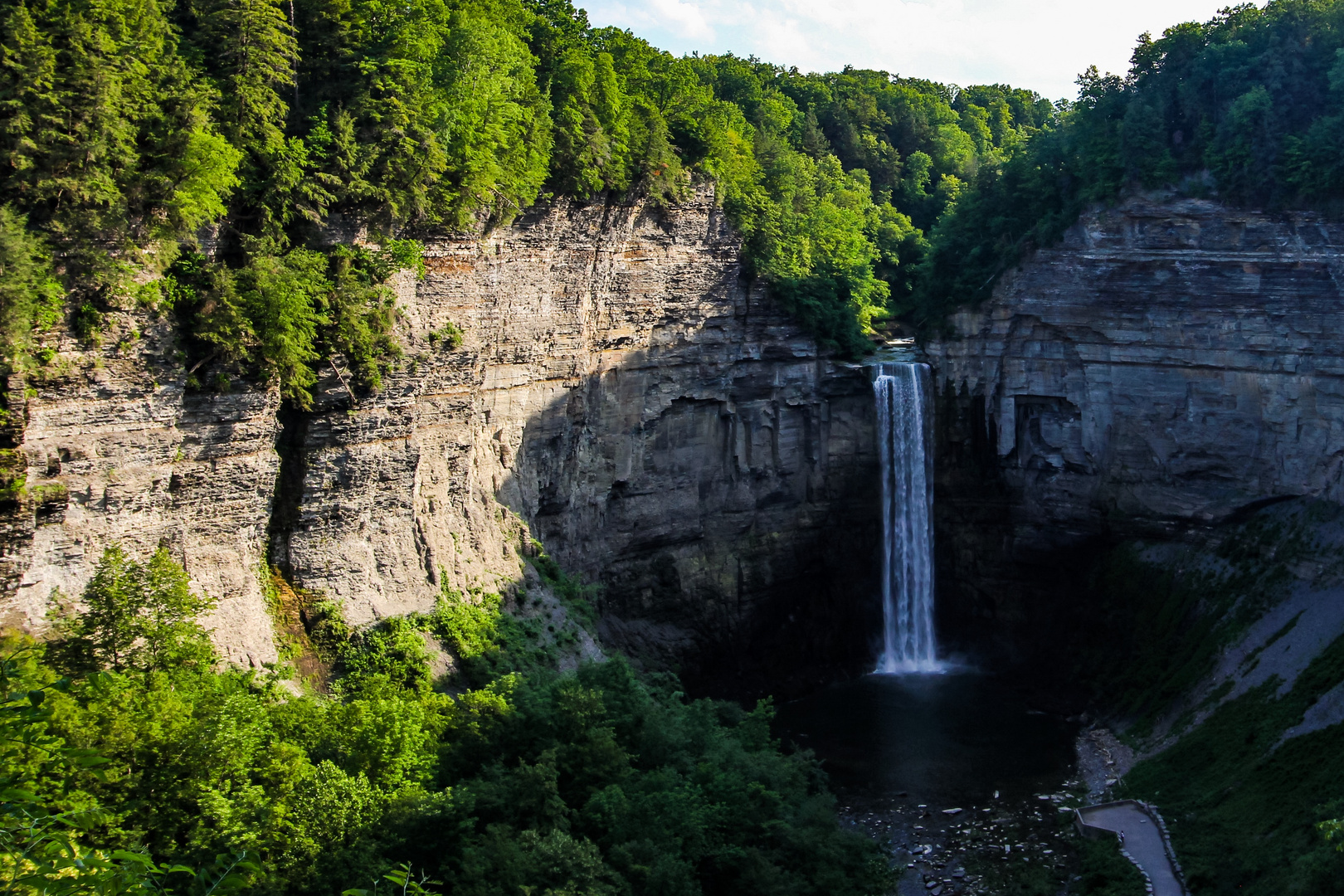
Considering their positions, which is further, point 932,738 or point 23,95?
point 932,738

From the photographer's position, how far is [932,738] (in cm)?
3934

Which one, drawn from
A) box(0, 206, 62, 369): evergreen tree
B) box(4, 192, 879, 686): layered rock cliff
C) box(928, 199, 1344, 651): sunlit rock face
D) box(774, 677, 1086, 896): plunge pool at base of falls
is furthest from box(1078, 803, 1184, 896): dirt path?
box(0, 206, 62, 369): evergreen tree

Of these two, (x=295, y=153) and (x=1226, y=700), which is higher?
(x=295, y=153)

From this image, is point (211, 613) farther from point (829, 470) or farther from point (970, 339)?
point (970, 339)

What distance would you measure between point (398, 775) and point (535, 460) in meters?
15.9

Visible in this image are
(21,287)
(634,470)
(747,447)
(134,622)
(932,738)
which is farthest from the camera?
(747,447)

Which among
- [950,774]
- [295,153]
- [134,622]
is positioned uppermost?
[295,153]

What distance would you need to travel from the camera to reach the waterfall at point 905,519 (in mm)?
46812

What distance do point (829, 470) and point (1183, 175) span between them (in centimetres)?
1681

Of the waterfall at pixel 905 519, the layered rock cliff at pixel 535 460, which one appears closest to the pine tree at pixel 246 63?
the layered rock cliff at pixel 535 460

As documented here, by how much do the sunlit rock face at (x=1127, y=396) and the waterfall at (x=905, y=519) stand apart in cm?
121

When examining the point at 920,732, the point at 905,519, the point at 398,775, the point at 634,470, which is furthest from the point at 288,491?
the point at 905,519

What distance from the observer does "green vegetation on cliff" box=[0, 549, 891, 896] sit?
2055 cm

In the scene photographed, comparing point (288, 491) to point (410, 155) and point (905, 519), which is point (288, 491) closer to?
point (410, 155)
